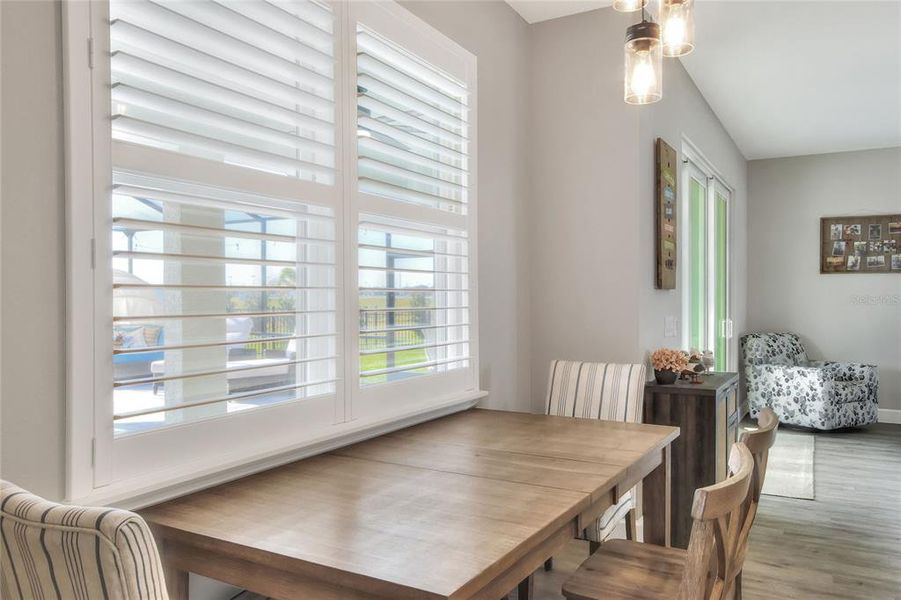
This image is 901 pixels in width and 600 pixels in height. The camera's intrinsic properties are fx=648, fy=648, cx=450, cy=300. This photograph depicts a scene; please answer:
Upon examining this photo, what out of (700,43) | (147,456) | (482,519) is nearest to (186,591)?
(147,456)

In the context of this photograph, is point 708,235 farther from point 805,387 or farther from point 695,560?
point 695,560

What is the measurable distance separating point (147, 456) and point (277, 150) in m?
0.91

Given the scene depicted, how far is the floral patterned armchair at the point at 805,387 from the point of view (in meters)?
5.89

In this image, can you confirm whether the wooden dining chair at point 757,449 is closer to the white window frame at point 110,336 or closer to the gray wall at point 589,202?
the white window frame at point 110,336

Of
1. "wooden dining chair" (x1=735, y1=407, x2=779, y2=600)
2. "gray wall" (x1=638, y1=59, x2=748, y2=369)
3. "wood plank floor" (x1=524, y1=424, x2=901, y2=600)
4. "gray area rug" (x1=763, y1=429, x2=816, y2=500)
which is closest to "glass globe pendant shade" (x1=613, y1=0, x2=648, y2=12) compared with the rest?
"wooden dining chair" (x1=735, y1=407, x2=779, y2=600)

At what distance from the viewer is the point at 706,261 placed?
18.0ft

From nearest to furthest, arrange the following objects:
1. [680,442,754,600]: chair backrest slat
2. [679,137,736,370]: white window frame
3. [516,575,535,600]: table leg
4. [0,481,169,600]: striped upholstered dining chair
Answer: [0,481,169,600]: striped upholstered dining chair → [680,442,754,600]: chair backrest slat → [516,575,535,600]: table leg → [679,137,736,370]: white window frame

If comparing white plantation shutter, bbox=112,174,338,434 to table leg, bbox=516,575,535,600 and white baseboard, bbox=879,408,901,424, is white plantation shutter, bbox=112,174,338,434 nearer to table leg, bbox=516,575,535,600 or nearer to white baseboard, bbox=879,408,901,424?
table leg, bbox=516,575,535,600

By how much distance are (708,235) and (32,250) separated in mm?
5234

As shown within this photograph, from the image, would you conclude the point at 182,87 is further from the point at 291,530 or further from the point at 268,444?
the point at 291,530

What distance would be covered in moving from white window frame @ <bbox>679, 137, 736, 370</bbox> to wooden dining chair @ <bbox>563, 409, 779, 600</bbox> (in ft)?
8.57

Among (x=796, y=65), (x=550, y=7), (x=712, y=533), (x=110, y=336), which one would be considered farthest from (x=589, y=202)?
(x=110, y=336)

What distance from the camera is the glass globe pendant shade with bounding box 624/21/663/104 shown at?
1.77 metres

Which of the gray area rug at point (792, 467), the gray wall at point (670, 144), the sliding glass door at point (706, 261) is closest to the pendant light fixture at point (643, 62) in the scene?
the gray wall at point (670, 144)
